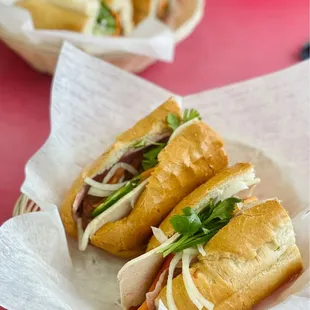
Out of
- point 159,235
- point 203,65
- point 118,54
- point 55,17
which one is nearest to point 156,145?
point 159,235

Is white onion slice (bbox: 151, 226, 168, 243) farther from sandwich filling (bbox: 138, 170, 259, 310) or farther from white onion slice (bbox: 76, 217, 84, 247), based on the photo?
white onion slice (bbox: 76, 217, 84, 247)

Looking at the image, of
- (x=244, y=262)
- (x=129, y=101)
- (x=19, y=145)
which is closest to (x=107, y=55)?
(x=129, y=101)

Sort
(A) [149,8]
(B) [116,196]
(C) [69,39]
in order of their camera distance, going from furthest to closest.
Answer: (A) [149,8]
(C) [69,39]
(B) [116,196]

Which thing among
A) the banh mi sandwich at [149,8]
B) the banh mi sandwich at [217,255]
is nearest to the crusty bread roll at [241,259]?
the banh mi sandwich at [217,255]

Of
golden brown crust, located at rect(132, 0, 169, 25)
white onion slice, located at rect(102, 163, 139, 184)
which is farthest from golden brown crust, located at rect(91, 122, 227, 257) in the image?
golden brown crust, located at rect(132, 0, 169, 25)

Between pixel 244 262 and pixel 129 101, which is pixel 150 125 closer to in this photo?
pixel 129 101

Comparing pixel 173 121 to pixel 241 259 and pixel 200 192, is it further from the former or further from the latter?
pixel 241 259
